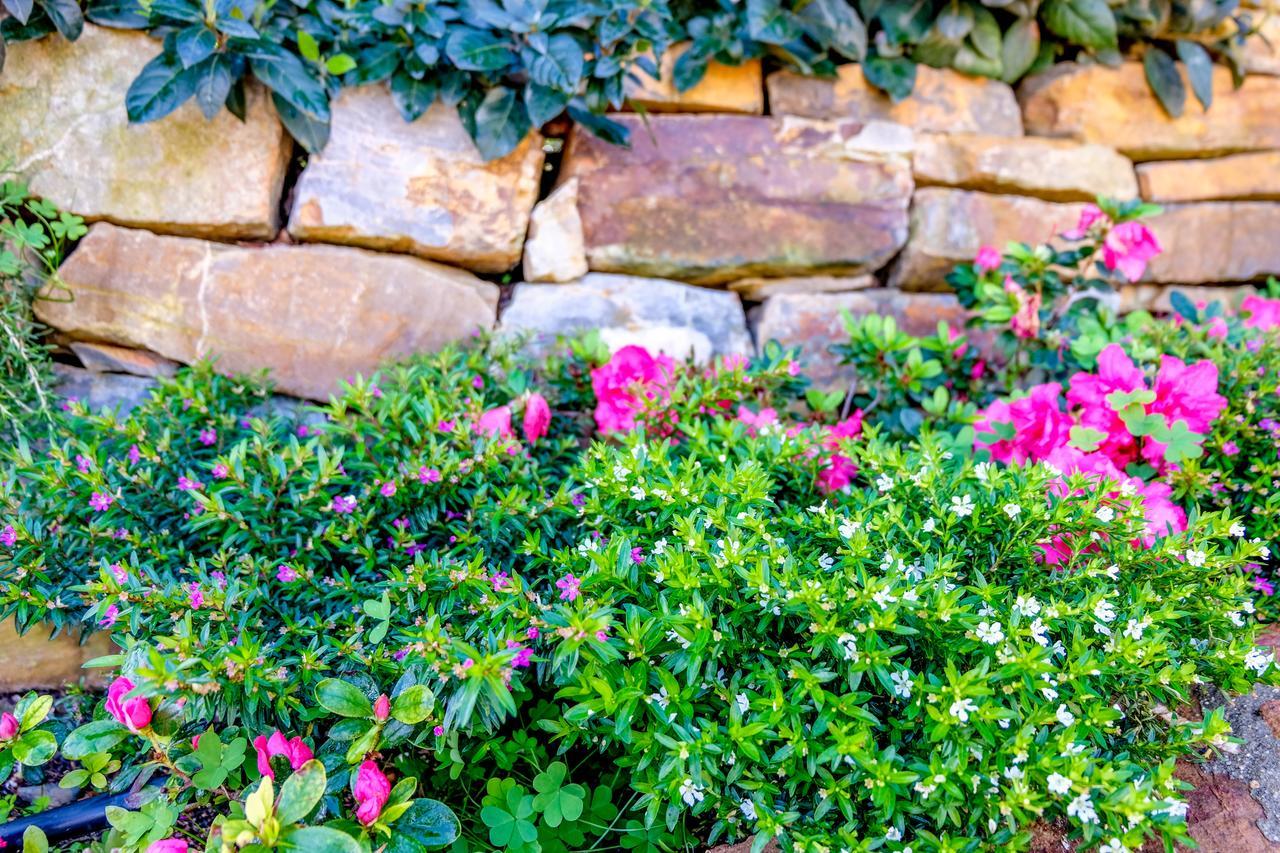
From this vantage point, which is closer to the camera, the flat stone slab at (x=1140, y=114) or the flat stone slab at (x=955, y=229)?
the flat stone slab at (x=955, y=229)

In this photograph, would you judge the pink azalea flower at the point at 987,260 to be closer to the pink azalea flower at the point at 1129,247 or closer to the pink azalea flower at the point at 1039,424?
the pink azalea flower at the point at 1129,247

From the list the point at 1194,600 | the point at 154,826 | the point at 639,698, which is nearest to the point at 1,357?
the point at 154,826

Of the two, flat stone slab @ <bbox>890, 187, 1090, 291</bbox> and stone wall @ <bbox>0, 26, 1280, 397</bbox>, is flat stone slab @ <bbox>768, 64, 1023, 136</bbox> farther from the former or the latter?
flat stone slab @ <bbox>890, 187, 1090, 291</bbox>

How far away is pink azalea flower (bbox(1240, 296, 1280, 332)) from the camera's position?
2244mm

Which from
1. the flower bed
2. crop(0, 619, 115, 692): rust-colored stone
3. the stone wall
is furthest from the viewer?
the stone wall

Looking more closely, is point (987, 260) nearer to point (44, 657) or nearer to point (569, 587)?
point (569, 587)

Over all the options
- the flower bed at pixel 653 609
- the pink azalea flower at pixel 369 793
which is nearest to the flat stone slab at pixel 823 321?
the flower bed at pixel 653 609

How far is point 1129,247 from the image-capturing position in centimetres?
211

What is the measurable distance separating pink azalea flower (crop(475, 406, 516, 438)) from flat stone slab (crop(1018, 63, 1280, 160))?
6.49 ft

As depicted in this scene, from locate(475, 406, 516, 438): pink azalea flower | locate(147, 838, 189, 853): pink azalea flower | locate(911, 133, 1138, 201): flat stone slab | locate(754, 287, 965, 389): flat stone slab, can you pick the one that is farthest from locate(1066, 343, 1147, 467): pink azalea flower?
locate(147, 838, 189, 853): pink azalea flower

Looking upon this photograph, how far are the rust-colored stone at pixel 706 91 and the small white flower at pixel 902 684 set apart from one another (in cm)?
169

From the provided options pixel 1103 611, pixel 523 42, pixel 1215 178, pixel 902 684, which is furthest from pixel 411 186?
pixel 1215 178

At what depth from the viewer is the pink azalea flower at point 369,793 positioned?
1.12 metres

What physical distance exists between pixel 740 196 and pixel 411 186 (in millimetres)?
909
